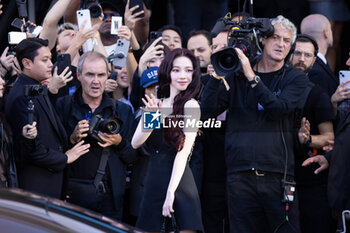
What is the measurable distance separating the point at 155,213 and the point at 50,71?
1558mm

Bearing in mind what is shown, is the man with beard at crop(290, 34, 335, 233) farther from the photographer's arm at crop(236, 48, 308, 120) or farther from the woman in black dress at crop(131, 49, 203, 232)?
the woman in black dress at crop(131, 49, 203, 232)

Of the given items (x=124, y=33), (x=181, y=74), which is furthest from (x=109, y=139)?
(x=124, y=33)

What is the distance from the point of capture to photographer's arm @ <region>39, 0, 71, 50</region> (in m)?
6.80

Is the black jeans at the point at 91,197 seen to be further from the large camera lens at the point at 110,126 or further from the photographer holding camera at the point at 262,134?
the photographer holding camera at the point at 262,134

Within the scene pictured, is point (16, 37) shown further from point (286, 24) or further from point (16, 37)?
point (286, 24)

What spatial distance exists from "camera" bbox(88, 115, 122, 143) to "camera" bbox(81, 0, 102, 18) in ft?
3.56

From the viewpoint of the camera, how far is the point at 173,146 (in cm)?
564

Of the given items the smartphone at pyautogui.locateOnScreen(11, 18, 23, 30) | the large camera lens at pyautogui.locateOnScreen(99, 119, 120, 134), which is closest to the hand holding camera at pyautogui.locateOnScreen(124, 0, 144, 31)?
the smartphone at pyautogui.locateOnScreen(11, 18, 23, 30)

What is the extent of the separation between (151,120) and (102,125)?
42cm

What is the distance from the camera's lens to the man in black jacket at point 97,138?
238 inches

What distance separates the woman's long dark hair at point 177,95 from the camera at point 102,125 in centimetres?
42

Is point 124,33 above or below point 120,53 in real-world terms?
above

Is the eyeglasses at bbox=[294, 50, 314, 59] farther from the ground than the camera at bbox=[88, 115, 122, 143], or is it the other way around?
the eyeglasses at bbox=[294, 50, 314, 59]

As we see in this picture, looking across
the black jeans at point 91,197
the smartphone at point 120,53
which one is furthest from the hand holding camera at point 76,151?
the smartphone at point 120,53
